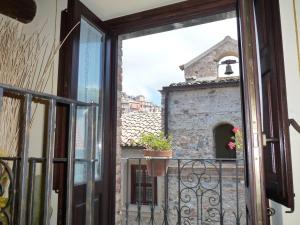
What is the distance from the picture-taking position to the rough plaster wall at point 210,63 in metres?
10.2

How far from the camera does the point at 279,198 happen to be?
52.0 inches

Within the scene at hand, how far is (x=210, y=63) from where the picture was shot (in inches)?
404

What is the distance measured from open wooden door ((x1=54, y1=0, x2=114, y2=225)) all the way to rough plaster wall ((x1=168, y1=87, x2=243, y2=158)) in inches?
245

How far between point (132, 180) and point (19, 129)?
260 inches

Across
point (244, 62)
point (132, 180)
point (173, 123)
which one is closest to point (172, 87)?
point (173, 123)

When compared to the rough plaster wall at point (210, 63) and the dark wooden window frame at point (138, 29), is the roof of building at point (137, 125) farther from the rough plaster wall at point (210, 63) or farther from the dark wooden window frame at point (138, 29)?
the dark wooden window frame at point (138, 29)

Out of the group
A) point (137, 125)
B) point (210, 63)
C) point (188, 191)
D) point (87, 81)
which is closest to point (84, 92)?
point (87, 81)

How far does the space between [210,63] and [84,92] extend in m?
8.65

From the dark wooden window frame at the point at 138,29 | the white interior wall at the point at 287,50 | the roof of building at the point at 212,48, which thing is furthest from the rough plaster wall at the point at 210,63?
the white interior wall at the point at 287,50

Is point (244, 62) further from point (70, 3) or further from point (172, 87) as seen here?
point (172, 87)

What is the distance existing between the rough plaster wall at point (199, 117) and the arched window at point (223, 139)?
48 centimetres

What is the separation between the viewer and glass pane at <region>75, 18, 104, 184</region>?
84.6 inches

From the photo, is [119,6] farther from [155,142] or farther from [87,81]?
[155,142]

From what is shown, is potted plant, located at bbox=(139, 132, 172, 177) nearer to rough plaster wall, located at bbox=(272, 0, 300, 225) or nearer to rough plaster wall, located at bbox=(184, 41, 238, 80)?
rough plaster wall, located at bbox=(272, 0, 300, 225)
